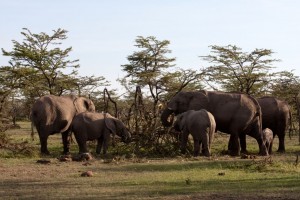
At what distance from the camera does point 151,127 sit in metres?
20.1

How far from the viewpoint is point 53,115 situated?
20750mm

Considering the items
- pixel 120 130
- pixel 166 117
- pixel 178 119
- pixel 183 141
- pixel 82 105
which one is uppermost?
pixel 82 105

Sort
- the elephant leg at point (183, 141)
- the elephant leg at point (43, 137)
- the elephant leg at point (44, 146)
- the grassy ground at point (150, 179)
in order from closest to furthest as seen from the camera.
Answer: the grassy ground at point (150, 179)
the elephant leg at point (183, 141)
the elephant leg at point (44, 146)
the elephant leg at point (43, 137)

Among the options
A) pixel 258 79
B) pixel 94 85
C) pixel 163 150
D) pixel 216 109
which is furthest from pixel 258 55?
pixel 163 150

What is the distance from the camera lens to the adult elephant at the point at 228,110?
800 inches

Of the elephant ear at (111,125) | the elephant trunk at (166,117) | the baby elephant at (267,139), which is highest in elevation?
the elephant trunk at (166,117)

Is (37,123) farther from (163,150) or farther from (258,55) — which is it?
(258,55)

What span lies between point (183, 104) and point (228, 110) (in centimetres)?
185

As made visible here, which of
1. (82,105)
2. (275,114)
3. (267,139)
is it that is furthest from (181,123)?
(275,114)

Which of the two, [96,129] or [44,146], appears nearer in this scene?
[96,129]

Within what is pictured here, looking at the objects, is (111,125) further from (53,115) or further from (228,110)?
(228,110)

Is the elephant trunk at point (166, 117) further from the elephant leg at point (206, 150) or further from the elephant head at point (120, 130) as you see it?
the elephant leg at point (206, 150)

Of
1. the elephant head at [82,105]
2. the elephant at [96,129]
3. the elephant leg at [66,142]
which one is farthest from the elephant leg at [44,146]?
the elephant head at [82,105]

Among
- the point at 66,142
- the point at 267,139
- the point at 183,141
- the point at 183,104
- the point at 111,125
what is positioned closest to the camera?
the point at 183,141
